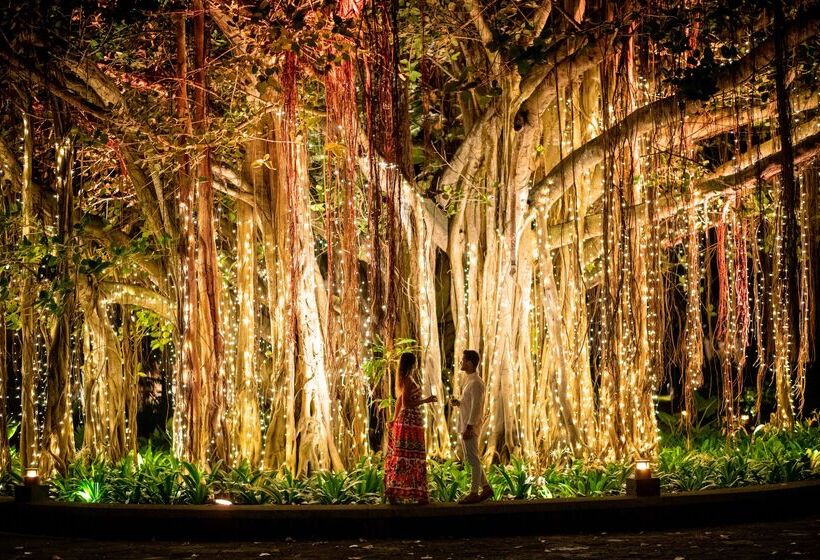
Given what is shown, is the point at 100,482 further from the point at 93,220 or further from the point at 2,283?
the point at 93,220

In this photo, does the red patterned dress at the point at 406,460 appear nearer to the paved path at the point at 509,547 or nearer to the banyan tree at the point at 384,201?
the paved path at the point at 509,547

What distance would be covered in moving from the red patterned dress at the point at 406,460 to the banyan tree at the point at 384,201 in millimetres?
984

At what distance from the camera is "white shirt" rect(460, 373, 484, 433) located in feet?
25.6

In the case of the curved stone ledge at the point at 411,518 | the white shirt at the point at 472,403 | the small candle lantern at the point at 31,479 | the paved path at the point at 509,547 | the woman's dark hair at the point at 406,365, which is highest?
the woman's dark hair at the point at 406,365

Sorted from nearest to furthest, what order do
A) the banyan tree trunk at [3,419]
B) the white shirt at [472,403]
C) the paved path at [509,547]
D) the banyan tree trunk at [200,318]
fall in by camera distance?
the paved path at [509,547]
the white shirt at [472,403]
the banyan tree trunk at [200,318]
the banyan tree trunk at [3,419]

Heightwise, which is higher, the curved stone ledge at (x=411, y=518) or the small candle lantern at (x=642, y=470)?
the small candle lantern at (x=642, y=470)


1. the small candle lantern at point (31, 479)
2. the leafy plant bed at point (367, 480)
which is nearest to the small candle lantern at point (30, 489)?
the small candle lantern at point (31, 479)

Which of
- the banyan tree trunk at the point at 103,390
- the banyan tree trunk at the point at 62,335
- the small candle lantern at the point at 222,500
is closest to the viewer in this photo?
the small candle lantern at the point at 222,500

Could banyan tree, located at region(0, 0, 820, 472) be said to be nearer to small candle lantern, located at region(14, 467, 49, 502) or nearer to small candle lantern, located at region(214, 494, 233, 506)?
small candle lantern, located at region(214, 494, 233, 506)

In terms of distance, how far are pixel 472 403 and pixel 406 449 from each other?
49 centimetres

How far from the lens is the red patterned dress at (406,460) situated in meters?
7.67

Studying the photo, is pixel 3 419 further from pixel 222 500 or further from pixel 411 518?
pixel 411 518

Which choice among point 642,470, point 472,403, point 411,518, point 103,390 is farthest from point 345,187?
point 103,390

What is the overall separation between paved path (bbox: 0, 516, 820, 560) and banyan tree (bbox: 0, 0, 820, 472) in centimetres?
140
